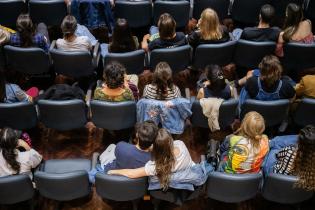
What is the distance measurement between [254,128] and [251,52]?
1.39 meters

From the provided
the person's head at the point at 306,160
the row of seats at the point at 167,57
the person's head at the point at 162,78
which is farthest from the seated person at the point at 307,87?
the person's head at the point at 162,78

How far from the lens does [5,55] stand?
4.48m

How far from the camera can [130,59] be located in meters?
4.21

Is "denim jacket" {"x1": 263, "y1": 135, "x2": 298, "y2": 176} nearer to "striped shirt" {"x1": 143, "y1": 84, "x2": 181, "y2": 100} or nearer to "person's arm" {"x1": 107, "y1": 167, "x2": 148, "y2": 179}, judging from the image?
"striped shirt" {"x1": 143, "y1": 84, "x2": 181, "y2": 100}

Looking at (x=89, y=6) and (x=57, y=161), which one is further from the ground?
(x=89, y=6)

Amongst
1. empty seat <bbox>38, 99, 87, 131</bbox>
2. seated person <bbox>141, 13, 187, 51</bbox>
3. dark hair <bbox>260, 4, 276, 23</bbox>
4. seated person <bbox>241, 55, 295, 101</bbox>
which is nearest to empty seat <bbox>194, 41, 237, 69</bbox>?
seated person <bbox>141, 13, 187, 51</bbox>

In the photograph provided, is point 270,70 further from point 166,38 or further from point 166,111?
point 166,38

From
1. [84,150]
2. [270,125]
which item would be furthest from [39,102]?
[270,125]

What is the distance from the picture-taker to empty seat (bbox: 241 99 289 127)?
12.3 feet

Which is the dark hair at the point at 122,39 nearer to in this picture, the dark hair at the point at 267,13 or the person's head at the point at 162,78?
the person's head at the point at 162,78

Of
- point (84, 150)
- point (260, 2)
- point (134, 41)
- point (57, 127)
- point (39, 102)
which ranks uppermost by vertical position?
point (260, 2)

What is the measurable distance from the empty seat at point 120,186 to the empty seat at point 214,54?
63.6 inches

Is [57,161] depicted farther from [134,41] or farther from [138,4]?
[138,4]

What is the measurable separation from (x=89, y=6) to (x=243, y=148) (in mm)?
2619
